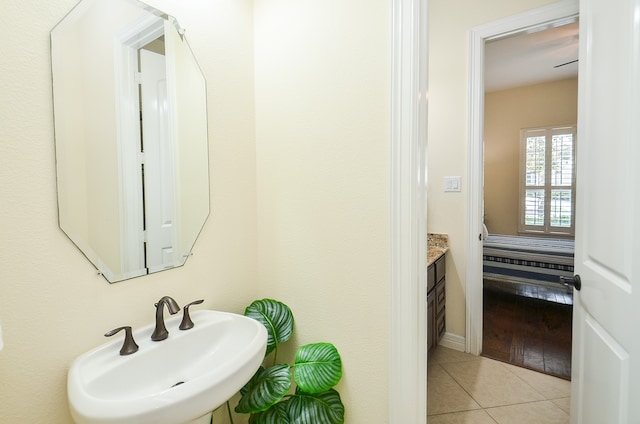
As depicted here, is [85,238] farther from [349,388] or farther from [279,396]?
[349,388]

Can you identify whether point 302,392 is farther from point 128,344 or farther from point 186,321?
point 128,344

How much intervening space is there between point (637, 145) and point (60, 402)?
70.8 inches

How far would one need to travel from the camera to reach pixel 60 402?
2.82 feet

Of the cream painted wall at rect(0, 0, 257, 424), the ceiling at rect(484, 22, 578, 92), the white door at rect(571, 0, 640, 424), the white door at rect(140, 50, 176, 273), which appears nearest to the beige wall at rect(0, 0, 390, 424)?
the cream painted wall at rect(0, 0, 257, 424)

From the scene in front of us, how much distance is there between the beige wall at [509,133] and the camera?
4.78m

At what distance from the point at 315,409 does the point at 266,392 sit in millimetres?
208

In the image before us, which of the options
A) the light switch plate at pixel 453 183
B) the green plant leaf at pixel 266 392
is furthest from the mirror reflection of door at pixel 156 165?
the light switch plate at pixel 453 183

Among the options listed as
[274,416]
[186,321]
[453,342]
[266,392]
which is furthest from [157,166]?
[453,342]

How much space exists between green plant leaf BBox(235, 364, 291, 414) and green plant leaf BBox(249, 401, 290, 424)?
0.11 meters

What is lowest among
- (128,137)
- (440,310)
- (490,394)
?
(490,394)

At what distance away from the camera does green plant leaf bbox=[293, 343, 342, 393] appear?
1.12 meters

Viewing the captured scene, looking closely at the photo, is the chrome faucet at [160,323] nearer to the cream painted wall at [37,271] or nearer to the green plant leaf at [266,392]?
the cream painted wall at [37,271]

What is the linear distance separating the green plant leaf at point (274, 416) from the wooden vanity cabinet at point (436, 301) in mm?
1200

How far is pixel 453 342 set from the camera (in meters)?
2.42
